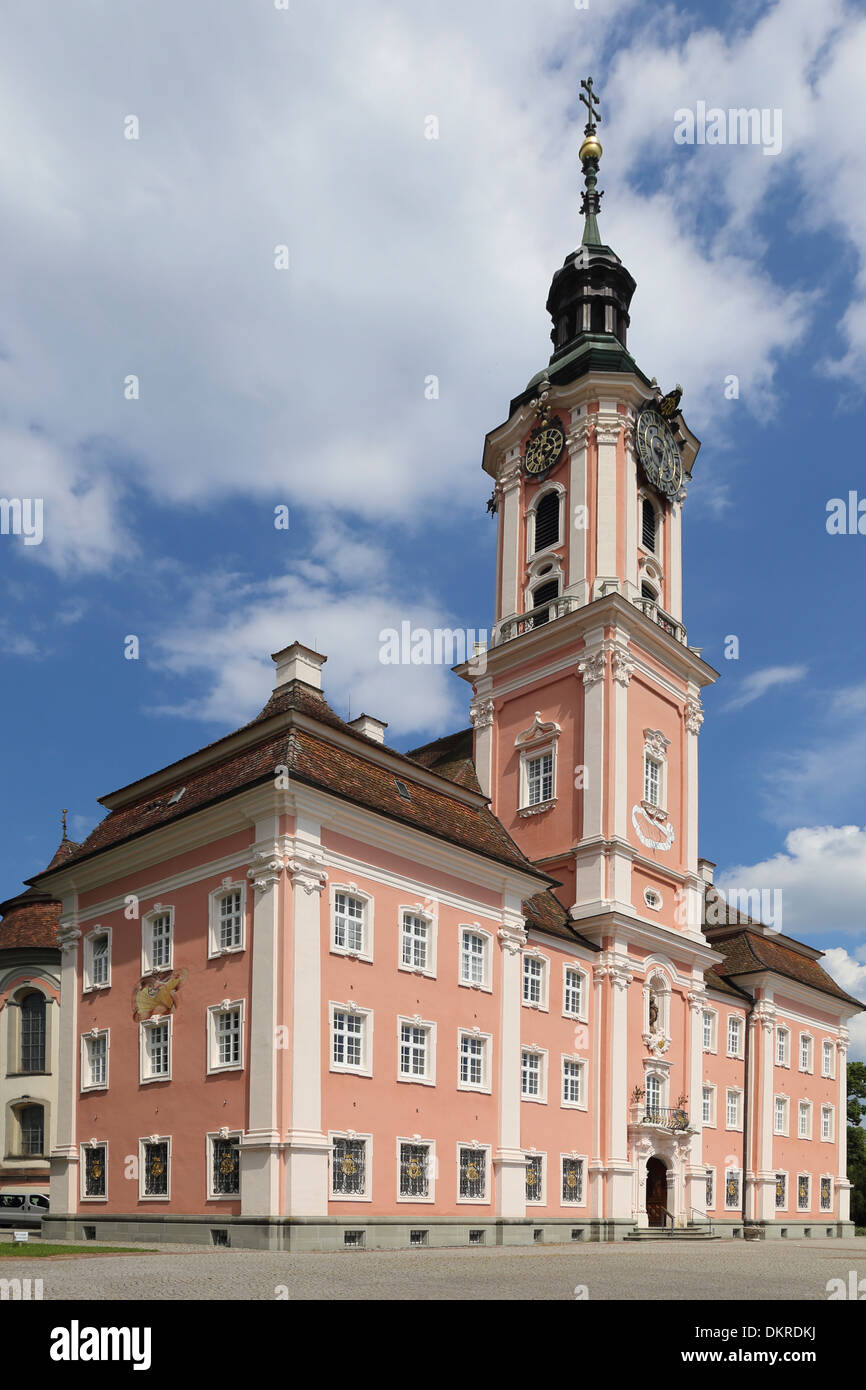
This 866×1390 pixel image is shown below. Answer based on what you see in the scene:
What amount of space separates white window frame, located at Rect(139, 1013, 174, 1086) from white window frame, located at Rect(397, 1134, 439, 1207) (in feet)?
18.5

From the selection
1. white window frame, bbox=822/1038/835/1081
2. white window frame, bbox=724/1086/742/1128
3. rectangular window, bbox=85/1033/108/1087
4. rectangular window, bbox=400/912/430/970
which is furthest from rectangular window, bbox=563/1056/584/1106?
white window frame, bbox=822/1038/835/1081

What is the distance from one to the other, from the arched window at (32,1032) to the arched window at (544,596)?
74.2ft

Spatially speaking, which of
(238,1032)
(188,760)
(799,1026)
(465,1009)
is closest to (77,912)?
(188,760)

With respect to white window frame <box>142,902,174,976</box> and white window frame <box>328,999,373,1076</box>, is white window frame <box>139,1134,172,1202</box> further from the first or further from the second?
white window frame <box>328,999,373,1076</box>

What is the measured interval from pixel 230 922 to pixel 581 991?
1435 cm

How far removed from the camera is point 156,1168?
96.8 feet

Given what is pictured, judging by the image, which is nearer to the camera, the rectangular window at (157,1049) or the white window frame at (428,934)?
the rectangular window at (157,1049)

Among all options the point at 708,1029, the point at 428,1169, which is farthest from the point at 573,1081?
the point at 708,1029

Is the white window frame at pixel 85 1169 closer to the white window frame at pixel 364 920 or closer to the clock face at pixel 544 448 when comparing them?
the white window frame at pixel 364 920

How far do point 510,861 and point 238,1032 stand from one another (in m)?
9.44

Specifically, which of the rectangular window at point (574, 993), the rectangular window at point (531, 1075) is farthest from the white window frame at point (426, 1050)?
the rectangular window at point (574, 993)

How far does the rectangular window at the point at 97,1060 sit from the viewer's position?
32.5m

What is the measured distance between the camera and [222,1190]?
27547 mm
